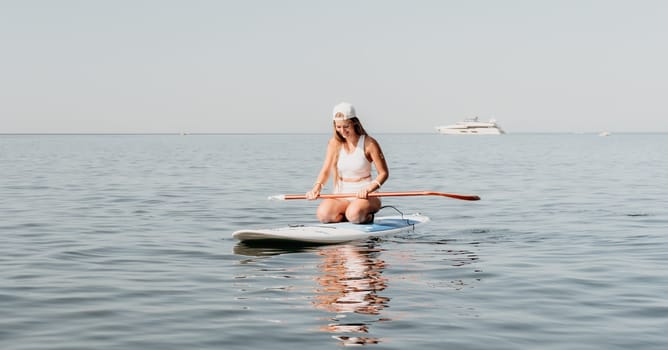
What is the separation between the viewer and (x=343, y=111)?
1162 cm

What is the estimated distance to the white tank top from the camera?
39.3 feet

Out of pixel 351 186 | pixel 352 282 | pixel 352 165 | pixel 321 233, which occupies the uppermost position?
pixel 352 165

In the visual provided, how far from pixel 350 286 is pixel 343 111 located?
11.2ft

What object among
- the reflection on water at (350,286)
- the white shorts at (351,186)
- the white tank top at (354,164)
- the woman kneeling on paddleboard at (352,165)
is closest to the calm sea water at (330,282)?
the reflection on water at (350,286)

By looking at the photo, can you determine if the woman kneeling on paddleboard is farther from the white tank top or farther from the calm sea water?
the calm sea water

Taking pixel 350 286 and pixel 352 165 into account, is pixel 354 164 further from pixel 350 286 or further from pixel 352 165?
pixel 350 286

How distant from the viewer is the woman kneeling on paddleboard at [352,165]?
1180cm

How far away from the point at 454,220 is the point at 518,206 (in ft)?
11.8

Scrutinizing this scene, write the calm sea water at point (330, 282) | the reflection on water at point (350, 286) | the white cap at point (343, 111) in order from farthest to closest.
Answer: the white cap at point (343, 111), the reflection on water at point (350, 286), the calm sea water at point (330, 282)

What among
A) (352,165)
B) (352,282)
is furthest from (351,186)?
(352,282)

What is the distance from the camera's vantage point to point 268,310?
757 cm

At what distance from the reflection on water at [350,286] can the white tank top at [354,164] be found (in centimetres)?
100

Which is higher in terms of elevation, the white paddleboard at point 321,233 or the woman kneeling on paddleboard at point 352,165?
the woman kneeling on paddleboard at point 352,165

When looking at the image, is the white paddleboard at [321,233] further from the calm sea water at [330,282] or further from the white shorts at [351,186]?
the white shorts at [351,186]
